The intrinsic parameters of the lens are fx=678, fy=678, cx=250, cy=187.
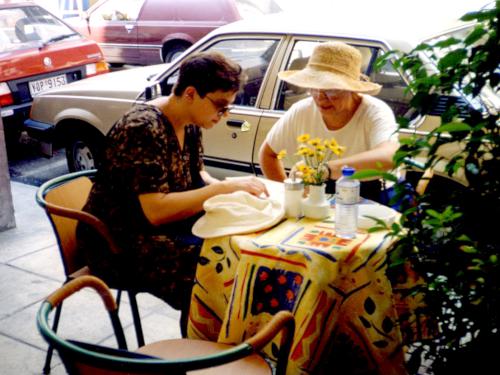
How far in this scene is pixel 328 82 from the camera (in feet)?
11.9

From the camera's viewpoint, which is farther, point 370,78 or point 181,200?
point 370,78

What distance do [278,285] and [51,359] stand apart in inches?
60.2

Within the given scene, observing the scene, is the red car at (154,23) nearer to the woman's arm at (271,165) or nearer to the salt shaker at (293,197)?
the woman's arm at (271,165)

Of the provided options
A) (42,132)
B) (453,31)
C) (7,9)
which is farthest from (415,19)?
(7,9)

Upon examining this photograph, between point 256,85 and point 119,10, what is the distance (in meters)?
8.07

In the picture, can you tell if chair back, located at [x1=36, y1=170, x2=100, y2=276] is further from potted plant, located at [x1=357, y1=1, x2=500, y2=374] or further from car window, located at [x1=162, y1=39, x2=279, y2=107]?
car window, located at [x1=162, y1=39, x2=279, y2=107]

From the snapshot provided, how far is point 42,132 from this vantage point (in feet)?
21.8

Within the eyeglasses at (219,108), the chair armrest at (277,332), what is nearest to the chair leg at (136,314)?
the eyeglasses at (219,108)

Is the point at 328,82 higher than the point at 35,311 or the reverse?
higher

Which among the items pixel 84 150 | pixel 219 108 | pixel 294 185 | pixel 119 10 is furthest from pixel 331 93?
pixel 119 10

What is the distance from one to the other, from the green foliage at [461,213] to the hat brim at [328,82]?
1.65 metres

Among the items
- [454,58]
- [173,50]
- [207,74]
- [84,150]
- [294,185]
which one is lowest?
[84,150]

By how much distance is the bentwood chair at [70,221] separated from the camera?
3104 mm

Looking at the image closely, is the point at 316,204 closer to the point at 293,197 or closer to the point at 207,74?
Answer: the point at 293,197
